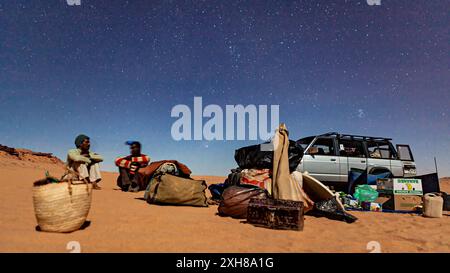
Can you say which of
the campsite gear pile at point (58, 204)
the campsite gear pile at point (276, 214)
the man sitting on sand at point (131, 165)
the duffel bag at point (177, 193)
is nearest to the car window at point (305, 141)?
the duffel bag at point (177, 193)

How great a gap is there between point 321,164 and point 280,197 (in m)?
4.10

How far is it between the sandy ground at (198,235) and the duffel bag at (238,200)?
280 millimetres

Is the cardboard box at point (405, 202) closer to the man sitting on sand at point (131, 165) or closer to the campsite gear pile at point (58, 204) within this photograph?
the man sitting on sand at point (131, 165)

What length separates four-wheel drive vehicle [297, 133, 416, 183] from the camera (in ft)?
30.6

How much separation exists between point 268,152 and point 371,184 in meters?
3.42

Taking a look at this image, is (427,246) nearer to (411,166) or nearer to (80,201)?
(80,201)

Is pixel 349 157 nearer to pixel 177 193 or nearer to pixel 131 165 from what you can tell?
pixel 177 193

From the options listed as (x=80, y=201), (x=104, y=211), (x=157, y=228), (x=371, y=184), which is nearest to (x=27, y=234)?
(x=80, y=201)

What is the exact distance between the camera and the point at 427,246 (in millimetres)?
3795

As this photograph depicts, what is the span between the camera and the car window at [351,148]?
9961 mm

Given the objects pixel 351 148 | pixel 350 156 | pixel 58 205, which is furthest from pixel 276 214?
pixel 351 148

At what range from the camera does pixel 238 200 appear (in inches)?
215
